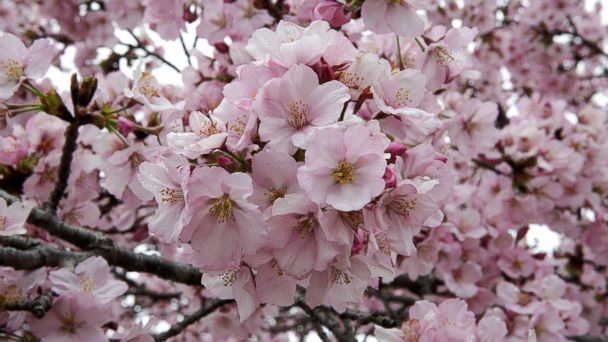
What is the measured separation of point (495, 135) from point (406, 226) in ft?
5.42

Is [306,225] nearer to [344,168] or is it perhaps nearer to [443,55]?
[344,168]

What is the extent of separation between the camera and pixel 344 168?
139 centimetres

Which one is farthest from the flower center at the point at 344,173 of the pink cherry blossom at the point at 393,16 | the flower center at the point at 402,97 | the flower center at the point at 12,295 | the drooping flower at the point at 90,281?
the flower center at the point at 12,295

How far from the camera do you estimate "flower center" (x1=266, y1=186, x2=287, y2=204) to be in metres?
1.40

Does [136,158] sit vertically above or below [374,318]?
above

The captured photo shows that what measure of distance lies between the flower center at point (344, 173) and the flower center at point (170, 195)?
0.39 m

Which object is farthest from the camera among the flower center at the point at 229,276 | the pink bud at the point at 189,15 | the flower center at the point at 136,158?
the pink bud at the point at 189,15

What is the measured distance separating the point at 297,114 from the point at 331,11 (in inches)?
26.1

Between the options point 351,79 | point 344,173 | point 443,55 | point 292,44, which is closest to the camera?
point 344,173

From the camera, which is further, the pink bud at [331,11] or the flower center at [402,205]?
the pink bud at [331,11]

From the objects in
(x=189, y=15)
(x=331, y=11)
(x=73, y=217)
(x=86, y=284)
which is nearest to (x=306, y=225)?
(x=331, y=11)

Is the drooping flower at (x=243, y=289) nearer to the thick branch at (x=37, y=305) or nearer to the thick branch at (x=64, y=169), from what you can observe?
the thick branch at (x=37, y=305)

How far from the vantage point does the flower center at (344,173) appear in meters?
1.35

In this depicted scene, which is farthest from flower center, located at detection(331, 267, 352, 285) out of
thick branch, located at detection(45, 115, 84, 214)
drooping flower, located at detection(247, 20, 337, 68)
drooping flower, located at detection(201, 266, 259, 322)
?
thick branch, located at detection(45, 115, 84, 214)
